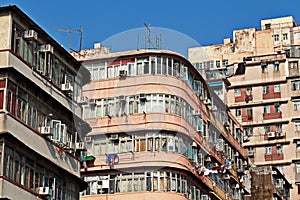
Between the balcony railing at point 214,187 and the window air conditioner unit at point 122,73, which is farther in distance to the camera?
the balcony railing at point 214,187

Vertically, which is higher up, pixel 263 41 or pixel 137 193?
pixel 263 41

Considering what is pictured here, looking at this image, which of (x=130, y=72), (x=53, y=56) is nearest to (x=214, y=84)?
(x=130, y=72)

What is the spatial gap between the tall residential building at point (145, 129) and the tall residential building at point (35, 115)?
5793 mm

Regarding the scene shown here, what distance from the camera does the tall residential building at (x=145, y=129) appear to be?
3200 cm

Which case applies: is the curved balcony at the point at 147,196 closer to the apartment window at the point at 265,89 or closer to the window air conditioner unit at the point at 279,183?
the window air conditioner unit at the point at 279,183

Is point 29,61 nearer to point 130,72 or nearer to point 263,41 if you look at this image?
point 130,72

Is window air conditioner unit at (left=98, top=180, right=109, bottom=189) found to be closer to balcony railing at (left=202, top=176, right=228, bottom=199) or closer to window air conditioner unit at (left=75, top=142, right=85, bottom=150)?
balcony railing at (left=202, top=176, right=228, bottom=199)

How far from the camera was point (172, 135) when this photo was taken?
32500 mm

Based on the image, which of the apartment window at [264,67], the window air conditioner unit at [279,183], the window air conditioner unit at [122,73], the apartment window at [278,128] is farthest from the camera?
the apartment window at [264,67]

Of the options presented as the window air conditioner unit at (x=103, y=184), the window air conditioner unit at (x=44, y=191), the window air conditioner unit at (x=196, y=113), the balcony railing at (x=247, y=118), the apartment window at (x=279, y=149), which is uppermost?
the balcony railing at (x=247, y=118)

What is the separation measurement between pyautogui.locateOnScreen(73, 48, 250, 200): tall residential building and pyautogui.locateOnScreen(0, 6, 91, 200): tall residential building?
5.79m

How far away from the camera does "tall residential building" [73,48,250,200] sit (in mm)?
32000

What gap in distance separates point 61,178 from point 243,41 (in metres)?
43.0

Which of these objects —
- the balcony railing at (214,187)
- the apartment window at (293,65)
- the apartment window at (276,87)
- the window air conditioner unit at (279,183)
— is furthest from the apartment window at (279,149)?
the balcony railing at (214,187)
